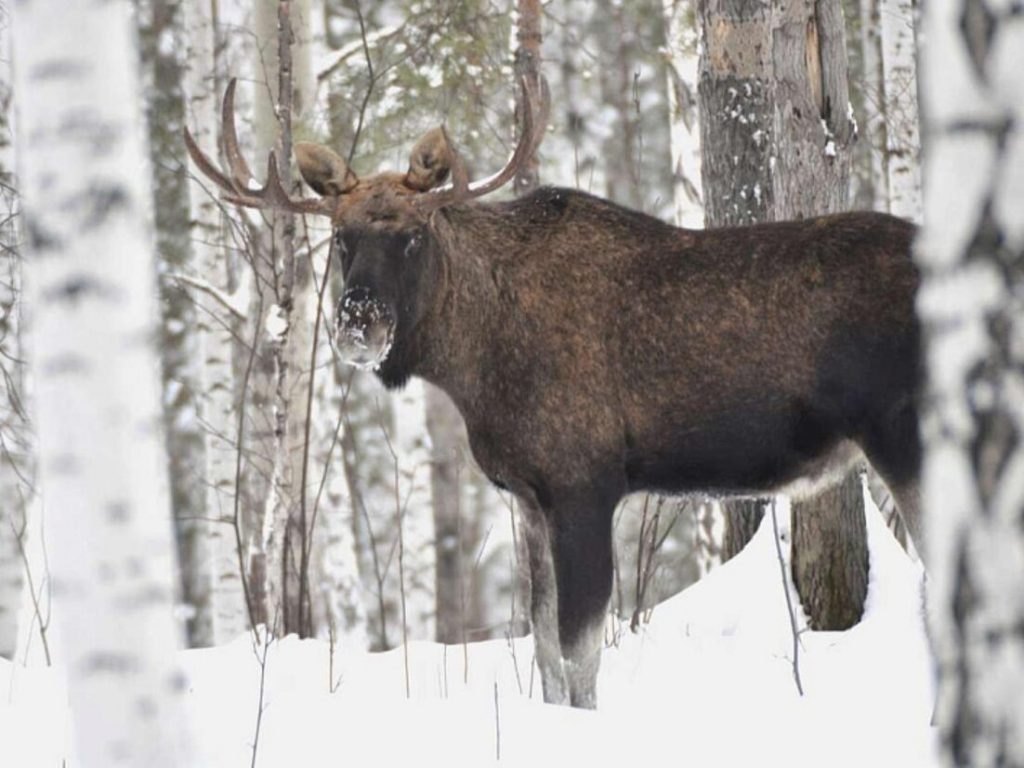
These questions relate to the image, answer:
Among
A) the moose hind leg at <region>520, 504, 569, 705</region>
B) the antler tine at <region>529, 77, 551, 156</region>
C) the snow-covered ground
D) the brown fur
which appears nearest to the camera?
the snow-covered ground

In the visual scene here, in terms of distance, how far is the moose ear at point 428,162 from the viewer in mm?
6051

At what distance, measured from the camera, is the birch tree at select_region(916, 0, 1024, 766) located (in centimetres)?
181

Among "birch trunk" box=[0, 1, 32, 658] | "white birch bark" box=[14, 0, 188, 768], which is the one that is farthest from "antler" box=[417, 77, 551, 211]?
"white birch bark" box=[14, 0, 188, 768]

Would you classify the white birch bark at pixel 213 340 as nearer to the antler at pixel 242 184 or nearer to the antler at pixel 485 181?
the antler at pixel 242 184

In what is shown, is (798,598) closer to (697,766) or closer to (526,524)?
(526,524)

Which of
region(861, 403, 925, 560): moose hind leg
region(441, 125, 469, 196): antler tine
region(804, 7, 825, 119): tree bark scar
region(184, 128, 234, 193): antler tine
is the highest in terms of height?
region(804, 7, 825, 119): tree bark scar

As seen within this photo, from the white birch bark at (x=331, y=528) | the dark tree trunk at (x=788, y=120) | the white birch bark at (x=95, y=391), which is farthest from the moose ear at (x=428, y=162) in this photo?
the white birch bark at (x=331, y=528)

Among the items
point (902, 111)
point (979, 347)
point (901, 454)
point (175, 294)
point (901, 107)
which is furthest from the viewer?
point (175, 294)

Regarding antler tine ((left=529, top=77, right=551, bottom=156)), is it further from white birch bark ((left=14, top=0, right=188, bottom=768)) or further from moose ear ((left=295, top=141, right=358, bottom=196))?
white birch bark ((left=14, top=0, right=188, bottom=768))

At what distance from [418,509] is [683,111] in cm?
571

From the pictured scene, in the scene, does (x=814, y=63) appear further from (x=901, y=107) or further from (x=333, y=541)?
(x=333, y=541)

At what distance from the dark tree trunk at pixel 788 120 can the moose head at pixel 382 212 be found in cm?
90

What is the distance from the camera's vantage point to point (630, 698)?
5.55 meters

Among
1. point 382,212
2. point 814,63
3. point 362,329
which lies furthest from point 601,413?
point 814,63
